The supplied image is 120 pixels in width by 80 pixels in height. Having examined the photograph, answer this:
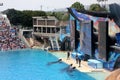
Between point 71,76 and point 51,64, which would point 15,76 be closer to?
point 71,76

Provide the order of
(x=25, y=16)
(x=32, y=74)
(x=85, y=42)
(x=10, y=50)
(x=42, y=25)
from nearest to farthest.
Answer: (x=32, y=74) → (x=85, y=42) → (x=10, y=50) → (x=42, y=25) → (x=25, y=16)

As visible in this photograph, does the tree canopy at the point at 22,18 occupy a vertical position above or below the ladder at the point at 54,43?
above

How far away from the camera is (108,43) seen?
2041 cm

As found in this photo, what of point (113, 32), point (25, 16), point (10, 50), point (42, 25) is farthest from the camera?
point (25, 16)

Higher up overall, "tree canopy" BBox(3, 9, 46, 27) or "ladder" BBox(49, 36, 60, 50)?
"tree canopy" BBox(3, 9, 46, 27)

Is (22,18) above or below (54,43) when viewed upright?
above

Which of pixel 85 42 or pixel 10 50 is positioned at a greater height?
pixel 85 42

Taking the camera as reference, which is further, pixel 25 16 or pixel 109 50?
pixel 25 16

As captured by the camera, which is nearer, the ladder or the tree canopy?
the ladder

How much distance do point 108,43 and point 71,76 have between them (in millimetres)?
3199

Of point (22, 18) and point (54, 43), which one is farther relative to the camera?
point (22, 18)

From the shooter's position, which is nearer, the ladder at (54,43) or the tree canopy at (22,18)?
the ladder at (54,43)

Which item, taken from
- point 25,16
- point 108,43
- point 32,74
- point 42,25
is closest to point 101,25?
point 108,43

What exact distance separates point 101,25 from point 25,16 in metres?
36.7
